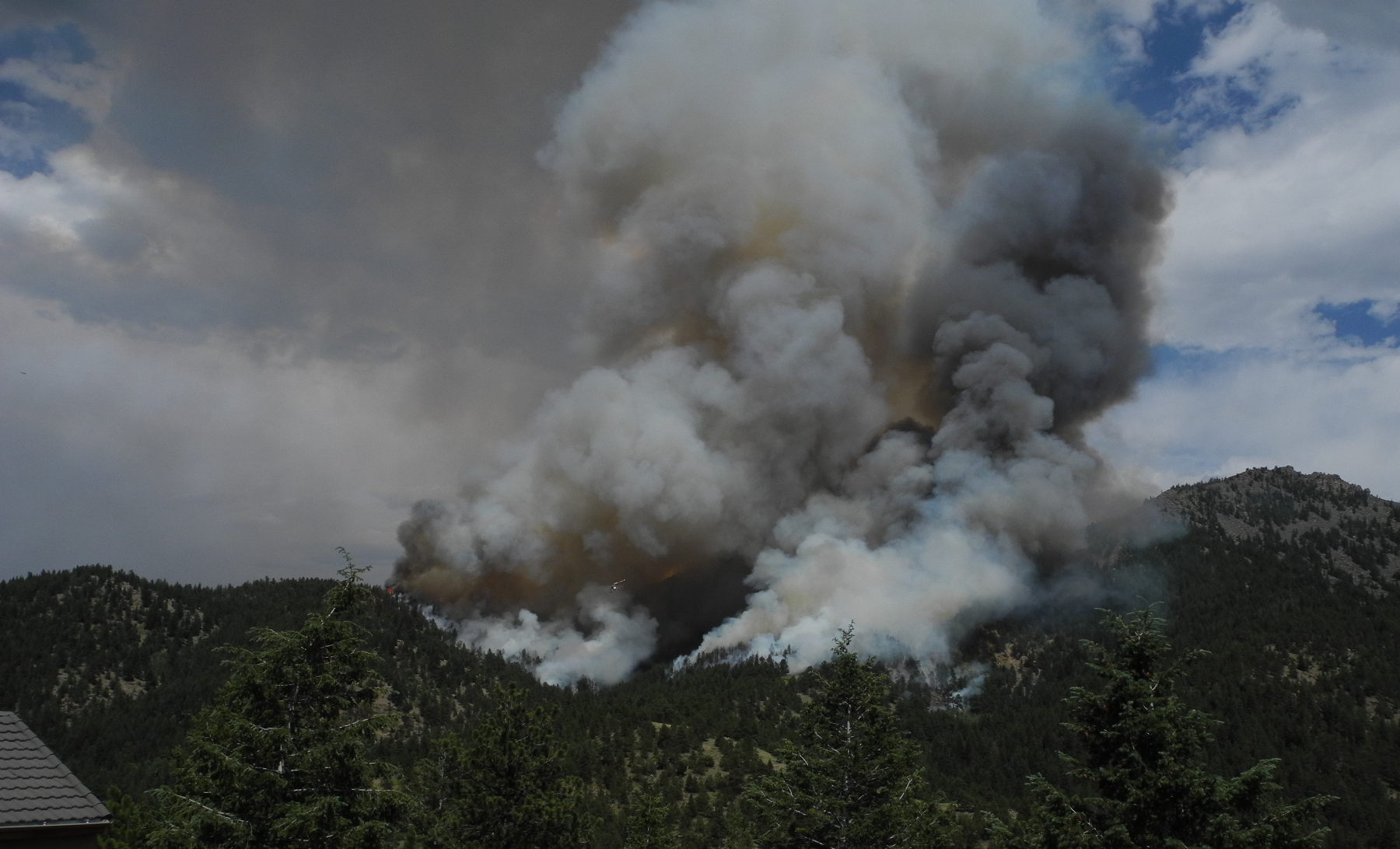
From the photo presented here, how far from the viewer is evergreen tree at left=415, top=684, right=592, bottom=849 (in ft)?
83.8

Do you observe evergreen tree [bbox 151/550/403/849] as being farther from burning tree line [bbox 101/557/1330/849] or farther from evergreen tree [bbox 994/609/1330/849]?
evergreen tree [bbox 994/609/1330/849]

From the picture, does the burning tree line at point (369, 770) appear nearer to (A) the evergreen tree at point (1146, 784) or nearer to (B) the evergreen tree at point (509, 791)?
(A) the evergreen tree at point (1146, 784)

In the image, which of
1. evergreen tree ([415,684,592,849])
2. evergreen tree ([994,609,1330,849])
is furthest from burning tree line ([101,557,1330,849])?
evergreen tree ([415,684,592,849])

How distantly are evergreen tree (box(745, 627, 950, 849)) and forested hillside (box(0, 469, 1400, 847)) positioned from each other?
46.0m

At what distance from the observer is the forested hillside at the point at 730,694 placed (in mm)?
98188

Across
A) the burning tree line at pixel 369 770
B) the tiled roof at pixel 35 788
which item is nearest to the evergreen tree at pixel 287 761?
the burning tree line at pixel 369 770

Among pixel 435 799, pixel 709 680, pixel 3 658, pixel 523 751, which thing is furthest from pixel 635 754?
pixel 3 658

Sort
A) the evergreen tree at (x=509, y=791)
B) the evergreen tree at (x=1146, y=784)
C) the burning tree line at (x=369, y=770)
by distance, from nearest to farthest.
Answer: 1. the evergreen tree at (x=1146, y=784)
2. the burning tree line at (x=369, y=770)
3. the evergreen tree at (x=509, y=791)

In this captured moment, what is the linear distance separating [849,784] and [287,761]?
645 inches

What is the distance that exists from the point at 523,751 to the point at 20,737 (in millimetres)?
13647

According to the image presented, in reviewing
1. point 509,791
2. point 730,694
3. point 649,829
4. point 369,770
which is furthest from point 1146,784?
point 730,694

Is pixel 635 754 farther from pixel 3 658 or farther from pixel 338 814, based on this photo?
pixel 3 658

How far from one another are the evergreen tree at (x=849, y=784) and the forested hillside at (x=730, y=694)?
1810 inches

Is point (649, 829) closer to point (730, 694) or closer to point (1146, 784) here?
point (1146, 784)
